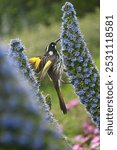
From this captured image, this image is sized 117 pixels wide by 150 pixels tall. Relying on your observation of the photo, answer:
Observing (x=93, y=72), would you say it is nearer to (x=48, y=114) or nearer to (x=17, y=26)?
(x=48, y=114)

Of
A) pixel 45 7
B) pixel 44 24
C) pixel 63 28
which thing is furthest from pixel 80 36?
pixel 45 7

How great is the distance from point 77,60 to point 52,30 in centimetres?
249

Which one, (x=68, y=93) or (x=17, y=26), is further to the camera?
(x=17, y=26)

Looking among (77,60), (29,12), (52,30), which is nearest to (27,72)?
(77,60)

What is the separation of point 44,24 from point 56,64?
3750 millimetres

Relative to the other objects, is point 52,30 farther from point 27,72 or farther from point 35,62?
point 27,72

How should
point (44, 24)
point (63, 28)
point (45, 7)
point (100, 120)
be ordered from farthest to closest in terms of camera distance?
1. point (45, 7)
2. point (44, 24)
3. point (100, 120)
4. point (63, 28)

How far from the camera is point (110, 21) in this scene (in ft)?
5.66

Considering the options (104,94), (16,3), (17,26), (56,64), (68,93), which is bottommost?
(104,94)

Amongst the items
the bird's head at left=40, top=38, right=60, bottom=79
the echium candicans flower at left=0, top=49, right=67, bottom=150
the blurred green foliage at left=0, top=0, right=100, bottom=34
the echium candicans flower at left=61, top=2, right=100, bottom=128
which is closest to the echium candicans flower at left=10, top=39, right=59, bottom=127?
the echium candicans flower at left=61, top=2, right=100, bottom=128

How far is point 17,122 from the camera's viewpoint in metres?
0.50

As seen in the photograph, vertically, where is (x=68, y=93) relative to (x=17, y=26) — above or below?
below

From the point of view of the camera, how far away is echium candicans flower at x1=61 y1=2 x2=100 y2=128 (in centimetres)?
158

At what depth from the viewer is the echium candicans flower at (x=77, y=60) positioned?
158 centimetres
